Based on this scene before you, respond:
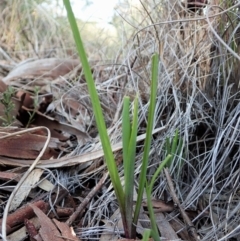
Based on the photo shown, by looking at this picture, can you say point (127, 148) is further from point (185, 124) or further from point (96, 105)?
point (185, 124)

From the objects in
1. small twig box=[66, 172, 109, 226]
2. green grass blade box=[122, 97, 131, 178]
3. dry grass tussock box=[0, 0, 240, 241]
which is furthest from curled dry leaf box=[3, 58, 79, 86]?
green grass blade box=[122, 97, 131, 178]

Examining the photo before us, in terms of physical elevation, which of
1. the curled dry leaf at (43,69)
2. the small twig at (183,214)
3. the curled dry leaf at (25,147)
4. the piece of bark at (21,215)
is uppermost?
the curled dry leaf at (43,69)

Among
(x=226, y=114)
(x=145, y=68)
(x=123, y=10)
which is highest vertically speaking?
(x=123, y=10)

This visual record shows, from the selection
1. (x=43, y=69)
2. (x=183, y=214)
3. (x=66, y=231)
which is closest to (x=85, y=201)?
(x=66, y=231)

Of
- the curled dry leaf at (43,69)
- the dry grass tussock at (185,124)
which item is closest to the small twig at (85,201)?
the dry grass tussock at (185,124)

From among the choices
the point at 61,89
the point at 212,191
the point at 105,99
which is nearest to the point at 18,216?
the point at 212,191

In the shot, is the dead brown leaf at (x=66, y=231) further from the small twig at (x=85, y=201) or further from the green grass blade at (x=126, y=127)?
the green grass blade at (x=126, y=127)

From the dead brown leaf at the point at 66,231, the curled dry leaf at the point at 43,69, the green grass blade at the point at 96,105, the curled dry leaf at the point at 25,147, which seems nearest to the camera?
the green grass blade at the point at 96,105

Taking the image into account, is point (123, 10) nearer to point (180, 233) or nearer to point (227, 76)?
point (227, 76)
